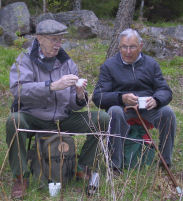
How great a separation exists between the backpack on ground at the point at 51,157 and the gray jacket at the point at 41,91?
20cm

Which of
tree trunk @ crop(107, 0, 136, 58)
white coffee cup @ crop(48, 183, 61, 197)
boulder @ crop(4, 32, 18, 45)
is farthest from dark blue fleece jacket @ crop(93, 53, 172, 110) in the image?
boulder @ crop(4, 32, 18, 45)

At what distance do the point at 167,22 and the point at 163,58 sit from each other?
4.66 metres

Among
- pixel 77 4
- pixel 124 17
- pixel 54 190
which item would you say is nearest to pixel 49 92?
pixel 54 190

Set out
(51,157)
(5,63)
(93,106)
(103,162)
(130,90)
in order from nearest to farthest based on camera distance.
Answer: (51,157)
(103,162)
(130,90)
(93,106)
(5,63)

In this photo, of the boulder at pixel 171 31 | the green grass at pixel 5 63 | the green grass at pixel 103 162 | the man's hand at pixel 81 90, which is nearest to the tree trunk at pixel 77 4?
the boulder at pixel 171 31

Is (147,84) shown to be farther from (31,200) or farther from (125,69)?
(31,200)

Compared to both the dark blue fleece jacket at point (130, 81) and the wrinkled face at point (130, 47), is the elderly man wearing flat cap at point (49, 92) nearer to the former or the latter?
the dark blue fleece jacket at point (130, 81)

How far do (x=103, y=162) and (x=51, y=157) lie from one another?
480mm

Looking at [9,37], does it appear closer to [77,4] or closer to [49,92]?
[77,4]

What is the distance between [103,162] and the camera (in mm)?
3219

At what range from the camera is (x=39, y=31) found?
3.13 m

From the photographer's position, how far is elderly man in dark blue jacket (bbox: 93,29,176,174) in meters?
3.44

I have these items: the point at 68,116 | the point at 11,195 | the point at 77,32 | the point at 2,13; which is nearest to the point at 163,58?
the point at 77,32

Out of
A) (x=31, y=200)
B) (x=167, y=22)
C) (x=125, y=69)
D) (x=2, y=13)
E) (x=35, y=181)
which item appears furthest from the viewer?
(x=167, y=22)
